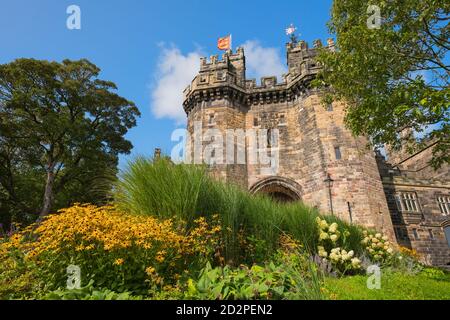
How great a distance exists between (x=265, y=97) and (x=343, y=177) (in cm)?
791

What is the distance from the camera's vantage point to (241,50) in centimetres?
2108

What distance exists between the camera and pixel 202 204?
219 inches

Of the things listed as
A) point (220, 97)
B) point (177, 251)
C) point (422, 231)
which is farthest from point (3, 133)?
point (422, 231)

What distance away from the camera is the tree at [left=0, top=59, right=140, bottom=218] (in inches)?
604

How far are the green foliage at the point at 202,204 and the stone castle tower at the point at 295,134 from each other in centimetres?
862

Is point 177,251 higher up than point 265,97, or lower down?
lower down

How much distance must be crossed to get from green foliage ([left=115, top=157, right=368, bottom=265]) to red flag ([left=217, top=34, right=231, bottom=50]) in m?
18.6

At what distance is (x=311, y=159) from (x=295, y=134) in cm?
242

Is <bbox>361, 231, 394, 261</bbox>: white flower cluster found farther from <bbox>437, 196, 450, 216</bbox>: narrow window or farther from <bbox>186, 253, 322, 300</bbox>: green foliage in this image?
<bbox>437, 196, 450, 216</bbox>: narrow window

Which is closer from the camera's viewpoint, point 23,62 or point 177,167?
point 177,167

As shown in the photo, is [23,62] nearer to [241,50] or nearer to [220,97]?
[220,97]

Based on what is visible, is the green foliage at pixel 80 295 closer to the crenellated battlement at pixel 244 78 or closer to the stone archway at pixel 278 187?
the stone archway at pixel 278 187

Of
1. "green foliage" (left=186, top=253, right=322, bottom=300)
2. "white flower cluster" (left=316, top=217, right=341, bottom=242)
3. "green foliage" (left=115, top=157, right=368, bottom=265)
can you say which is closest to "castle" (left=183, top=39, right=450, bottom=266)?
"white flower cluster" (left=316, top=217, right=341, bottom=242)

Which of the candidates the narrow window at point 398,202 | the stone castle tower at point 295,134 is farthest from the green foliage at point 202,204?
the narrow window at point 398,202
